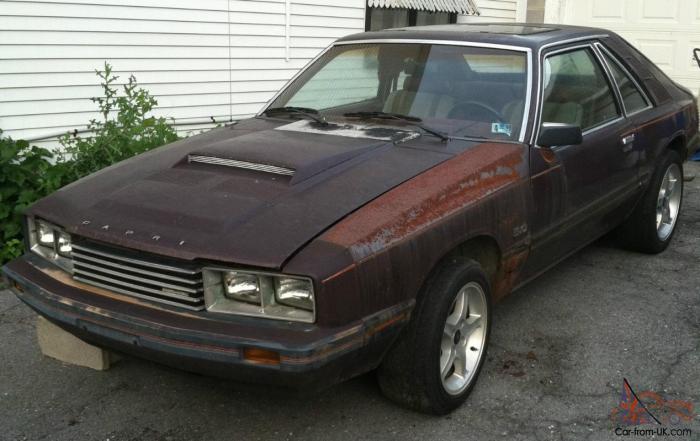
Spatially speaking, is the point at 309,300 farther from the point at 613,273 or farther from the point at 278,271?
the point at 613,273

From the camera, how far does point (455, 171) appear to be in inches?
138

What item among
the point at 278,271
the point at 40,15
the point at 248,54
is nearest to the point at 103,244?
the point at 278,271

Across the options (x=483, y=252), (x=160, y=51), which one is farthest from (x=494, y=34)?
(x=160, y=51)

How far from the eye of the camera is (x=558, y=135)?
387 cm

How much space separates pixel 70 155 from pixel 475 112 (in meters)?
3.73

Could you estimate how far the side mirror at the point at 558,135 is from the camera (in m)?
3.87

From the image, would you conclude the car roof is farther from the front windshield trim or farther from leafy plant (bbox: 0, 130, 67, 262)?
leafy plant (bbox: 0, 130, 67, 262)

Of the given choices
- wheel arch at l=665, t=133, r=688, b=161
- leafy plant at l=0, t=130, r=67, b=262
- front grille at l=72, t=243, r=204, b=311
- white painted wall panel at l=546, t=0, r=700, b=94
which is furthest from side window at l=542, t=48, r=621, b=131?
white painted wall panel at l=546, t=0, r=700, b=94

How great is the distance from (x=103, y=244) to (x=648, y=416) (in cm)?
239

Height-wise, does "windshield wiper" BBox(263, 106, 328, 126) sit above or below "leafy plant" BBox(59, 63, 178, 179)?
above

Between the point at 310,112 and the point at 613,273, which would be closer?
the point at 310,112

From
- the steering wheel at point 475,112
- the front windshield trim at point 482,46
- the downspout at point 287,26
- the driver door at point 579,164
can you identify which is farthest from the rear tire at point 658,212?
the downspout at point 287,26

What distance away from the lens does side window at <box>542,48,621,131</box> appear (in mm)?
4254

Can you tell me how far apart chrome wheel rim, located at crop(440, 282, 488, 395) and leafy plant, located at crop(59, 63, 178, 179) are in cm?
334
